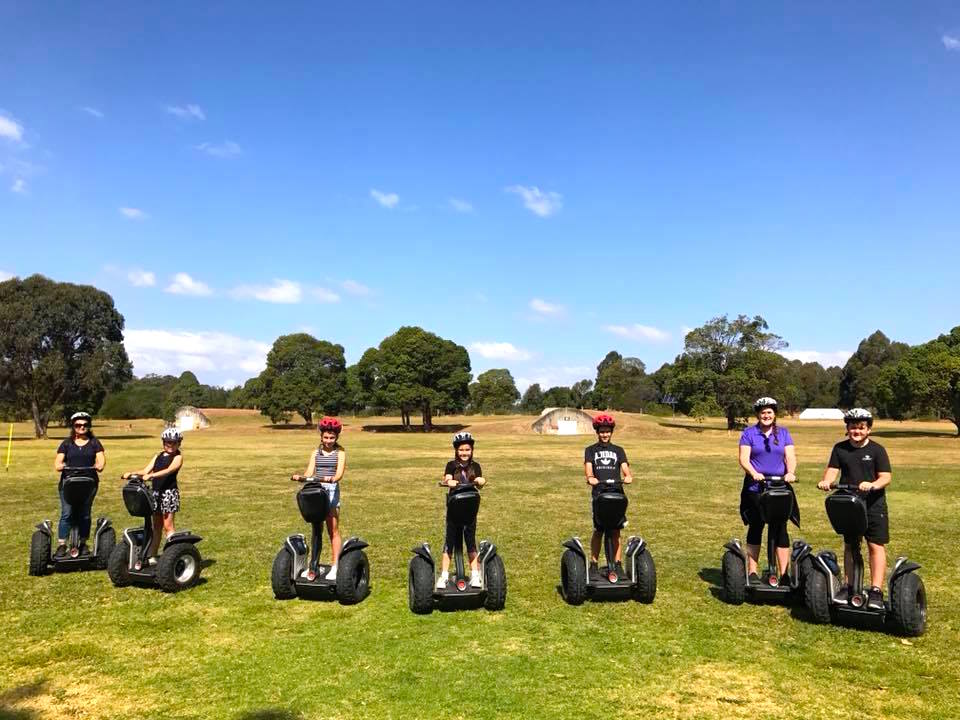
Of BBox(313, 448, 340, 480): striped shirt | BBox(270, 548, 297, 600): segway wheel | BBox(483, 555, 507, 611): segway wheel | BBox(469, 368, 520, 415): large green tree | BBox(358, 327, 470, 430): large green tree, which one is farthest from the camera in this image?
BBox(469, 368, 520, 415): large green tree

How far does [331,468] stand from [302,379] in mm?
69106

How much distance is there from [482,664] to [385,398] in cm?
6430

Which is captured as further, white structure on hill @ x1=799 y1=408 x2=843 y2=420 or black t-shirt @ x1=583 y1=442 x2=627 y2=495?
white structure on hill @ x1=799 y1=408 x2=843 y2=420

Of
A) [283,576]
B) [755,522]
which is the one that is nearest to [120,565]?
[283,576]

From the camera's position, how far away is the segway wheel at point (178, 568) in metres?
7.98

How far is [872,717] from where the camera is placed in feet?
15.5

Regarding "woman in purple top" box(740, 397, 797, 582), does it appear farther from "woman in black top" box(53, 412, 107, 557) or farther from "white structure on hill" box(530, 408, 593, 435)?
"white structure on hill" box(530, 408, 593, 435)

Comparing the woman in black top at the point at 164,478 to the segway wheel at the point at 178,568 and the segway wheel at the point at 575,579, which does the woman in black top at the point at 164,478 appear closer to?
the segway wheel at the point at 178,568

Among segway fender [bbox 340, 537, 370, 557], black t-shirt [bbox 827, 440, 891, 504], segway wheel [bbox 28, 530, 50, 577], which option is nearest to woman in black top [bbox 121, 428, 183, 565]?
segway wheel [bbox 28, 530, 50, 577]

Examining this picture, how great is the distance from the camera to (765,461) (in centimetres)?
742

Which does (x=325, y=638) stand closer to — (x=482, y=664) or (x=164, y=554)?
(x=482, y=664)

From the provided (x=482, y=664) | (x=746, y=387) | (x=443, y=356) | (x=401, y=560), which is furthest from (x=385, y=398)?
(x=482, y=664)

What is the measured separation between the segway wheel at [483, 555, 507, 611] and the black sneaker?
3.83 m

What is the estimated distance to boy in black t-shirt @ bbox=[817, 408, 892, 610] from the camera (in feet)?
21.5
